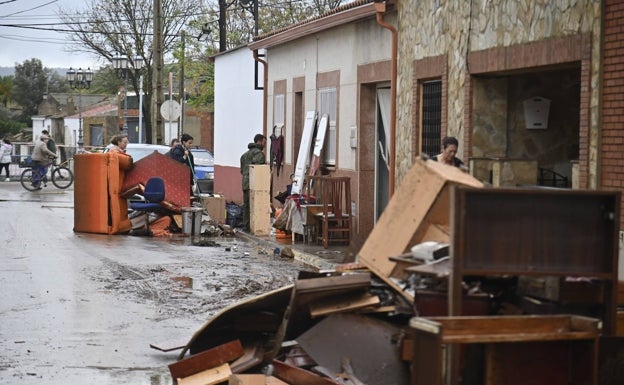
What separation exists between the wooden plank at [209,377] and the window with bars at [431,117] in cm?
876

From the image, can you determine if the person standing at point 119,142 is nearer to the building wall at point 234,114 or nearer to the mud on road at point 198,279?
the mud on road at point 198,279

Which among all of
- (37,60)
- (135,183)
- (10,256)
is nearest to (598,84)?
(10,256)

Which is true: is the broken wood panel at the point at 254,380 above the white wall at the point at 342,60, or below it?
below

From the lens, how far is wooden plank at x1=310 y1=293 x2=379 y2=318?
7840 mm

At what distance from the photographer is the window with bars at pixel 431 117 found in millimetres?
16672

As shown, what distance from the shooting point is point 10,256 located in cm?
1658

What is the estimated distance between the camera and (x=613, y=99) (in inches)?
456

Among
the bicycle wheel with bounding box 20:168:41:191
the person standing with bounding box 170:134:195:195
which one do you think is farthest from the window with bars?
the bicycle wheel with bounding box 20:168:41:191

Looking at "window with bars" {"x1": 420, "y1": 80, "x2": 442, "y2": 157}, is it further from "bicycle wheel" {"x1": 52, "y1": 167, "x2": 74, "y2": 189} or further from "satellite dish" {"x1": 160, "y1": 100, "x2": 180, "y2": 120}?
"bicycle wheel" {"x1": 52, "y1": 167, "x2": 74, "y2": 189}

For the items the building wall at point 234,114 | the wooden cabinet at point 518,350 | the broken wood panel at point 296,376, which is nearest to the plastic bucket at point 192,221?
the building wall at point 234,114

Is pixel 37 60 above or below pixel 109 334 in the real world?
above

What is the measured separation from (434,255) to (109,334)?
14.2 feet

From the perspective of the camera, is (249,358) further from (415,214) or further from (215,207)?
(215,207)

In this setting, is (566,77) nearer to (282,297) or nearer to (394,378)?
(282,297)
